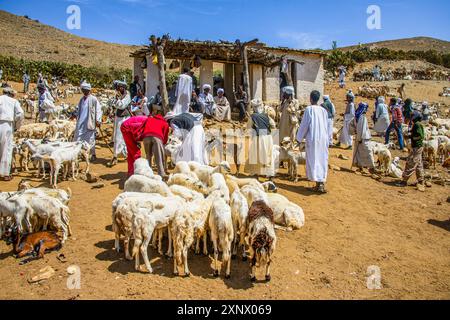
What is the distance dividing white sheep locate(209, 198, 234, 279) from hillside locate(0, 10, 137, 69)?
45575mm

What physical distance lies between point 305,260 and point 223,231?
1455 millimetres

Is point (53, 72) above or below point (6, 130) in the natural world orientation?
above

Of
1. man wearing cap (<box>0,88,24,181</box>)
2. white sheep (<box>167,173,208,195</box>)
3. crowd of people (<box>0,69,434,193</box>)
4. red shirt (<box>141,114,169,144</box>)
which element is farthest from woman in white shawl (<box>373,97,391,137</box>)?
man wearing cap (<box>0,88,24,181</box>)

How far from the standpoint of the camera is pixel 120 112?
31.6ft

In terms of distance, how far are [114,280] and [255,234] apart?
1793mm

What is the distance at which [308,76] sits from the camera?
21.4 metres

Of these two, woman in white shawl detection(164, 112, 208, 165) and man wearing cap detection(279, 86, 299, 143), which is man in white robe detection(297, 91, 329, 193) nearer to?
man wearing cap detection(279, 86, 299, 143)

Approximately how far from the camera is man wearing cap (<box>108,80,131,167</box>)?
939 cm

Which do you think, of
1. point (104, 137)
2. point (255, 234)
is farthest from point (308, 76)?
point (255, 234)

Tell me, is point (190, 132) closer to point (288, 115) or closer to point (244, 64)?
point (288, 115)

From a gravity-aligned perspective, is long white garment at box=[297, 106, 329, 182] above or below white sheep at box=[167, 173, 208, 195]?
above

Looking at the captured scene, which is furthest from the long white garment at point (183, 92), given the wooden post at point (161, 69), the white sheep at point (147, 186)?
the white sheep at point (147, 186)

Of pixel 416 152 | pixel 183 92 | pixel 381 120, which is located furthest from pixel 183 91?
pixel 381 120
